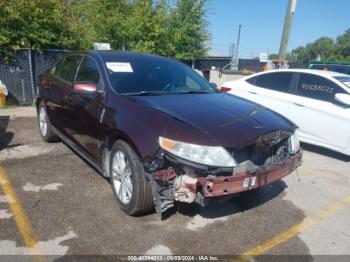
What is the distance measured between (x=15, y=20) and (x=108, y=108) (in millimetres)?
7309

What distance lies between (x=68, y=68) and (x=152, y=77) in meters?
1.58

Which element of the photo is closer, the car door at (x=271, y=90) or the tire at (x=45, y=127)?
the tire at (x=45, y=127)

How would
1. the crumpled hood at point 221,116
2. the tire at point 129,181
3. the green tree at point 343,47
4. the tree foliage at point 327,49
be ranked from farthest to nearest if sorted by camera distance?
the tree foliage at point 327,49, the green tree at point 343,47, the tire at point 129,181, the crumpled hood at point 221,116

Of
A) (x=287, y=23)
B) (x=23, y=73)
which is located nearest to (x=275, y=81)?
(x=287, y=23)

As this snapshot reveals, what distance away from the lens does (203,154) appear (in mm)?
3123

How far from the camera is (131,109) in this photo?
3684mm

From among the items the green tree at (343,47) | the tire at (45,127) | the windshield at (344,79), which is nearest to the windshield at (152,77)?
the tire at (45,127)

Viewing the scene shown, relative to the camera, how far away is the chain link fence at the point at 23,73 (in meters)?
9.91

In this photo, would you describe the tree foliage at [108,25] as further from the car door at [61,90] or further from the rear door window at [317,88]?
the rear door window at [317,88]

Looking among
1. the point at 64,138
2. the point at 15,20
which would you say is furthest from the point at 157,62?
the point at 15,20

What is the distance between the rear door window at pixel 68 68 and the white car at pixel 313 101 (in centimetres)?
385

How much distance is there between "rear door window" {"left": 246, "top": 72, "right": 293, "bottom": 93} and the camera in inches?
286

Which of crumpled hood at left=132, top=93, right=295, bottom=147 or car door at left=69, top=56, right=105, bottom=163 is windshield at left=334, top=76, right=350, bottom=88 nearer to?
crumpled hood at left=132, top=93, right=295, bottom=147

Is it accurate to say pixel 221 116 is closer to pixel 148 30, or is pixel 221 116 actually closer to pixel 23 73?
pixel 23 73
